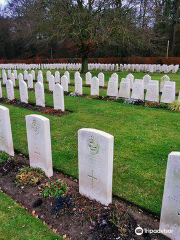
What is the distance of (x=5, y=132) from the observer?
179 inches

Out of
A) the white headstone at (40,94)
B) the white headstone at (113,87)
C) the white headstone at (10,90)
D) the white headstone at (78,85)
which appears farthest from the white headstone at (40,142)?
the white headstone at (78,85)

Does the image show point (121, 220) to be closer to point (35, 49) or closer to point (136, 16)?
point (136, 16)

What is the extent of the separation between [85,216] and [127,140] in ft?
9.30

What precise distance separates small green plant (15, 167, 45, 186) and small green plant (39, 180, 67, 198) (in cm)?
24

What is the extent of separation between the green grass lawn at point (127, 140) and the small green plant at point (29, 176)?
0.44 metres

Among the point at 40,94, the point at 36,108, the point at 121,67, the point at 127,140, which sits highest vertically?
the point at 121,67

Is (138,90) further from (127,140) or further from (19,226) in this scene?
(19,226)

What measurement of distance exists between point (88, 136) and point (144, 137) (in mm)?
2985

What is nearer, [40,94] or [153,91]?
[40,94]

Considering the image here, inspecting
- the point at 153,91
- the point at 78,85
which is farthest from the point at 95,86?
the point at 153,91

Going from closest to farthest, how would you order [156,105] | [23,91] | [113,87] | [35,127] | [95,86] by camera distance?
[35,127], [156,105], [23,91], [113,87], [95,86]

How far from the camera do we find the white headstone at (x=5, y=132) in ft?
14.4

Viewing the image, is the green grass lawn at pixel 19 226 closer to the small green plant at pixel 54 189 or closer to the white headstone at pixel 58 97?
the small green plant at pixel 54 189

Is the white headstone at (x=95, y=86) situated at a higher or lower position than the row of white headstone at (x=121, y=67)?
lower
